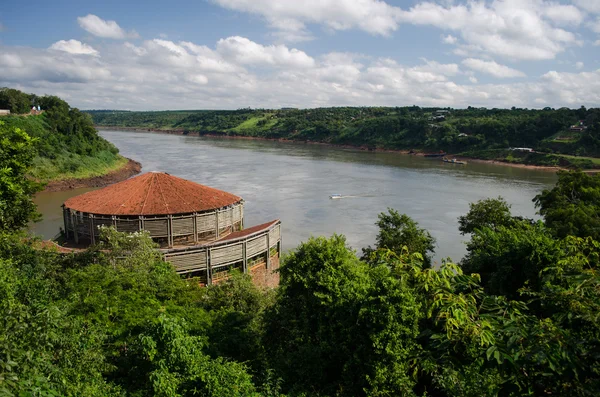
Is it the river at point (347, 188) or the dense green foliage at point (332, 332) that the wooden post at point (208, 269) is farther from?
the river at point (347, 188)

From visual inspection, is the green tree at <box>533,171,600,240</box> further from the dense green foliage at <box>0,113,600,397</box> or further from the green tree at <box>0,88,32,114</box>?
the green tree at <box>0,88,32,114</box>

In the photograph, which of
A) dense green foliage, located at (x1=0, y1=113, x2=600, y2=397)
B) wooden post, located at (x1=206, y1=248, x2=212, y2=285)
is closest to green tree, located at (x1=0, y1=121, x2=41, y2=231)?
dense green foliage, located at (x1=0, y1=113, x2=600, y2=397)

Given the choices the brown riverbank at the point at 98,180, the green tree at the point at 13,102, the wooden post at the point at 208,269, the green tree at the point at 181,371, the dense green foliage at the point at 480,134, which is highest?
the green tree at the point at 13,102

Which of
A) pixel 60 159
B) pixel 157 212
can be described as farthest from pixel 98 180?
pixel 157 212

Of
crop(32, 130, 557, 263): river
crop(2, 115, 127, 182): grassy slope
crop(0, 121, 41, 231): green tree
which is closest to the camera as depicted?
crop(0, 121, 41, 231): green tree

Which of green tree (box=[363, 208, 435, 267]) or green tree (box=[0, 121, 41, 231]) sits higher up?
green tree (box=[0, 121, 41, 231])

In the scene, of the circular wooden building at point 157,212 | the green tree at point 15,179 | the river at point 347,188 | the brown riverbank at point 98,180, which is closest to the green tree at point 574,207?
the river at point 347,188
